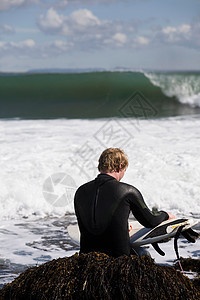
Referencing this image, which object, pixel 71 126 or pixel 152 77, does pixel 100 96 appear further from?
pixel 71 126

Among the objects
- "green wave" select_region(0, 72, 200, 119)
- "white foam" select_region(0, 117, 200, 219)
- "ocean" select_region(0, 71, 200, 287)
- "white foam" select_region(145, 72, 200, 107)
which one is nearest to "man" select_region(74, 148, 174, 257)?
"ocean" select_region(0, 71, 200, 287)

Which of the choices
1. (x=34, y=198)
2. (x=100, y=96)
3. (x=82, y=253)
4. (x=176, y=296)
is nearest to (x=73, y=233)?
(x=82, y=253)

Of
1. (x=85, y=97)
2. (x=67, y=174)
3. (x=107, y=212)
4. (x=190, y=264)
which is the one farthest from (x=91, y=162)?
(x=85, y=97)

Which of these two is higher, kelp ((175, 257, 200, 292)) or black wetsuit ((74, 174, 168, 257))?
black wetsuit ((74, 174, 168, 257))

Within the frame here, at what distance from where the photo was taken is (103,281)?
8.41 ft

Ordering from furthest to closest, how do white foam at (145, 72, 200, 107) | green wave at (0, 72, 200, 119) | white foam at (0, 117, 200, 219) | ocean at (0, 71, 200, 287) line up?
white foam at (145, 72, 200, 107), green wave at (0, 72, 200, 119), white foam at (0, 117, 200, 219), ocean at (0, 71, 200, 287)

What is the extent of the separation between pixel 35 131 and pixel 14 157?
3.81 metres

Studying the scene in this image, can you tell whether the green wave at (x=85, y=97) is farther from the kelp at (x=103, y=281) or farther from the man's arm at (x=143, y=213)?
the kelp at (x=103, y=281)

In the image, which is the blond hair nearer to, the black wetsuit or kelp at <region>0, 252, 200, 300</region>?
the black wetsuit

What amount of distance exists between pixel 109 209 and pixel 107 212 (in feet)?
0.08

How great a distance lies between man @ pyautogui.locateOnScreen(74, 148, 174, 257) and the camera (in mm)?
2812

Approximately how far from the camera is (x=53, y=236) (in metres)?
5.24

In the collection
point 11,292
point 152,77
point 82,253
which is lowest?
point 11,292

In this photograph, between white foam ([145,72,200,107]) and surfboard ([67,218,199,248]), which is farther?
white foam ([145,72,200,107])
